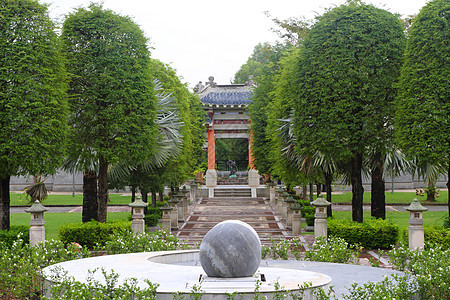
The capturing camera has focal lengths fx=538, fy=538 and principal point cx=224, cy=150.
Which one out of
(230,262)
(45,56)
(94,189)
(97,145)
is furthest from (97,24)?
(230,262)

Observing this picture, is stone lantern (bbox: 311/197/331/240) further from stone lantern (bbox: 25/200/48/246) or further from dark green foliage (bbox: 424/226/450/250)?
stone lantern (bbox: 25/200/48/246)

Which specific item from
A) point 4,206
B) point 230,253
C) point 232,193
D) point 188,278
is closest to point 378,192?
point 4,206

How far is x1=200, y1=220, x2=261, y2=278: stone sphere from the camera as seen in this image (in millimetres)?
8938

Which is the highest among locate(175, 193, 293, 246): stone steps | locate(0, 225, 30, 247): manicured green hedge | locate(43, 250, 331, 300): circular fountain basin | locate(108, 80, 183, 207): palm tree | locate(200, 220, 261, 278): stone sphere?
locate(108, 80, 183, 207): palm tree

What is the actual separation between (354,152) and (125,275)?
40.8 feet

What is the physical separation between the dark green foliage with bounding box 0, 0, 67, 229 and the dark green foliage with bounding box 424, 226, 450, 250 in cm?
1174

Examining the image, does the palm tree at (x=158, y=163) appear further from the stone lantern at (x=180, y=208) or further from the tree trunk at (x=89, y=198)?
the stone lantern at (x=180, y=208)

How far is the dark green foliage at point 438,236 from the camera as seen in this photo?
1504 cm

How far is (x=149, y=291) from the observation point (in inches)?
309

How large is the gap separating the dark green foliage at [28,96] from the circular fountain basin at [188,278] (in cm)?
701

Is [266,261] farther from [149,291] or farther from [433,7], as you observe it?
[433,7]

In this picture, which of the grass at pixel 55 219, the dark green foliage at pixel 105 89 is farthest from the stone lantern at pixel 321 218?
the grass at pixel 55 219

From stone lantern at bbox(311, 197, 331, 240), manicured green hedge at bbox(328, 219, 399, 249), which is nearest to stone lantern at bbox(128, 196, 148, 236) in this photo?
stone lantern at bbox(311, 197, 331, 240)

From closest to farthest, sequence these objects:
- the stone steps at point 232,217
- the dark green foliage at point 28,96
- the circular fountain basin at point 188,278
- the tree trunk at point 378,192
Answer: the circular fountain basin at point 188,278
the dark green foliage at point 28,96
the stone steps at point 232,217
the tree trunk at point 378,192
